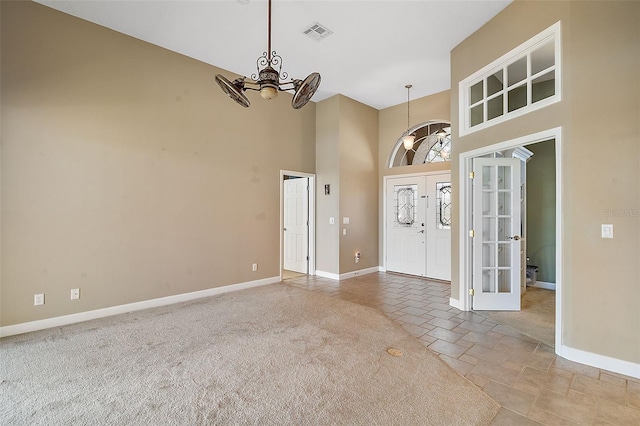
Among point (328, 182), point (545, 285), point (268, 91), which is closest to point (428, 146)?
point (328, 182)

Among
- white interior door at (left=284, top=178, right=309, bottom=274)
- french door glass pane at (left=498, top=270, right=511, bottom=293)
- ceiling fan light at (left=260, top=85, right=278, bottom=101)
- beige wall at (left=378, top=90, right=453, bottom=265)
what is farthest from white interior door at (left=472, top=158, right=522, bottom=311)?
white interior door at (left=284, top=178, right=309, bottom=274)

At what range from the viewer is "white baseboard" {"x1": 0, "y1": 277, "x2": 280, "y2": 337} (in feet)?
10.7

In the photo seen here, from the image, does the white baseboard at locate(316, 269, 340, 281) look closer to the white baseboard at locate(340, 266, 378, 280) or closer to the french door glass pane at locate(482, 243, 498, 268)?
the white baseboard at locate(340, 266, 378, 280)

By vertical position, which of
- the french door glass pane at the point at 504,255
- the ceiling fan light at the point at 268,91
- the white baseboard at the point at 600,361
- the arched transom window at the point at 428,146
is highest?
the arched transom window at the point at 428,146

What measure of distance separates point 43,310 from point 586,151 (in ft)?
19.1

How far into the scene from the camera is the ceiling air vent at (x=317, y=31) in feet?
12.5

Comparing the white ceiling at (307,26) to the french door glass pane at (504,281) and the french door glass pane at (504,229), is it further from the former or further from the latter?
the french door glass pane at (504,281)

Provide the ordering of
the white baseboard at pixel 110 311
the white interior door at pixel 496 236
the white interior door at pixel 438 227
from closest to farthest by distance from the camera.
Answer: the white baseboard at pixel 110 311
the white interior door at pixel 496 236
the white interior door at pixel 438 227

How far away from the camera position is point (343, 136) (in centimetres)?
614

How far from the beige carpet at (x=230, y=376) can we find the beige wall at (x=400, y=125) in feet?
12.1

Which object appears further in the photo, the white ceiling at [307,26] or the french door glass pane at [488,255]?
the french door glass pane at [488,255]

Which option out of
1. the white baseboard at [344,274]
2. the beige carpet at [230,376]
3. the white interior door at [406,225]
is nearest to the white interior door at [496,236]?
the beige carpet at [230,376]

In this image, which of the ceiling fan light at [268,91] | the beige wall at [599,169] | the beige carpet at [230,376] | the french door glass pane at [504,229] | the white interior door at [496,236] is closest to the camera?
the beige carpet at [230,376]

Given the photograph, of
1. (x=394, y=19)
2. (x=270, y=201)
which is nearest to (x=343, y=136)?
(x=270, y=201)
